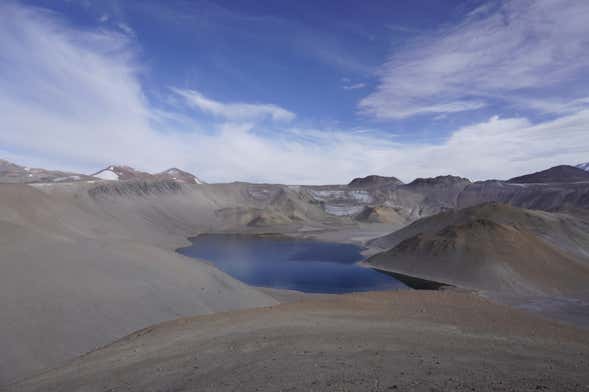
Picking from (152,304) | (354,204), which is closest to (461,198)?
(354,204)

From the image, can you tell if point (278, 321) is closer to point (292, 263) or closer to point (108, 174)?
point (292, 263)

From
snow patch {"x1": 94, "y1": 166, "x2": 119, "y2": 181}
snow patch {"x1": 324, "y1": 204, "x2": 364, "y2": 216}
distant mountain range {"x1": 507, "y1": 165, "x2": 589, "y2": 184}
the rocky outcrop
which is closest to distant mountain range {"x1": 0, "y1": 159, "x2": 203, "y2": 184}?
snow patch {"x1": 94, "y1": 166, "x2": 119, "y2": 181}

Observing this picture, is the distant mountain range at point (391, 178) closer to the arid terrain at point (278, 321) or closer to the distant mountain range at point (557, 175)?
the distant mountain range at point (557, 175)

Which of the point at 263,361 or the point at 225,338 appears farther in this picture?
the point at 225,338

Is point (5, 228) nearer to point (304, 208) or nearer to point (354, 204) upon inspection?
point (304, 208)

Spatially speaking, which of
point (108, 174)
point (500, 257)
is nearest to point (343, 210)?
point (500, 257)

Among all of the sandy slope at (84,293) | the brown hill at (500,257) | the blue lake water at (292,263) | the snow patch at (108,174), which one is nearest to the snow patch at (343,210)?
the blue lake water at (292,263)
